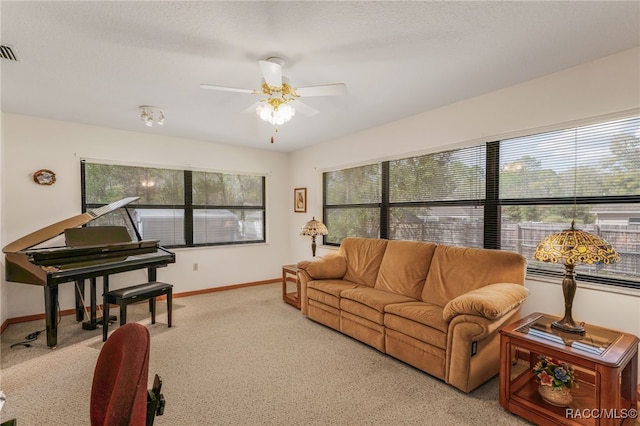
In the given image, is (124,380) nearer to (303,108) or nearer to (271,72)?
(271,72)

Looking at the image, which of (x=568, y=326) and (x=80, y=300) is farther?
(x=80, y=300)

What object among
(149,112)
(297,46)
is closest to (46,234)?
(149,112)

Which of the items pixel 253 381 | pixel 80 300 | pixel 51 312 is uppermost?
pixel 51 312

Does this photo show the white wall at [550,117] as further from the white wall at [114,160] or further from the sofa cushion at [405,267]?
the white wall at [114,160]

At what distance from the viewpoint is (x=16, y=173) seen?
11.8 ft

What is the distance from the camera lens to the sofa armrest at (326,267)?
3.77m

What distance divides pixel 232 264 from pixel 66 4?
4153 millimetres

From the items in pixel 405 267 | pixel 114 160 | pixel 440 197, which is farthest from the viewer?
pixel 114 160

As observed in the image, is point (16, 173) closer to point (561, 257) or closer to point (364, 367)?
point (364, 367)

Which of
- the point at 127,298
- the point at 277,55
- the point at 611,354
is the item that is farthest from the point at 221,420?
the point at 277,55

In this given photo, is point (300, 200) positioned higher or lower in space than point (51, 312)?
higher

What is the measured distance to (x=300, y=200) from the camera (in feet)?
18.6

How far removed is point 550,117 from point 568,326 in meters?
1.72

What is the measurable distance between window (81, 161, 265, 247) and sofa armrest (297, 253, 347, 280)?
6.80ft
